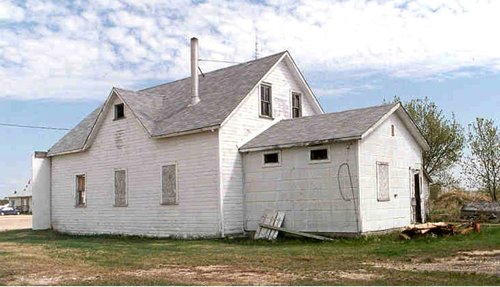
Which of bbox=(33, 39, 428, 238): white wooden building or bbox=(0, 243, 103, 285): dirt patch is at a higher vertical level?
bbox=(33, 39, 428, 238): white wooden building

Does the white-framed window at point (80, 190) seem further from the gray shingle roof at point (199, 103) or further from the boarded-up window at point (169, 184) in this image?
the boarded-up window at point (169, 184)

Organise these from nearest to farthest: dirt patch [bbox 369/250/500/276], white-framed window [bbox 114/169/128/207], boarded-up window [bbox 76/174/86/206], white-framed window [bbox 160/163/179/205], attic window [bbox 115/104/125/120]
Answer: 1. dirt patch [bbox 369/250/500/276]
2. white-framed window [bbox 160/163/179/205]
3. white-framed window [bbox 114/169/128/207]
4. attic window [bbox 115/104/125/120]
5. boarded-up window [bbox 76/174/86/206]

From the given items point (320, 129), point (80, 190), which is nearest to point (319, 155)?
point (320, 129)

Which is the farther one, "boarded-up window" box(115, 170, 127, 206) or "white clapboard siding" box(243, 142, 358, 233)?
"boarded-up window" box(115, 170, 127, 206)

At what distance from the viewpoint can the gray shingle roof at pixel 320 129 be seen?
1927 centimetres

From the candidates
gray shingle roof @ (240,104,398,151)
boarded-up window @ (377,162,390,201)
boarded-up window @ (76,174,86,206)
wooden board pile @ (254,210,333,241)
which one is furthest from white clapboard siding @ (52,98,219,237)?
boarded-up window @ (377,162,390,201)

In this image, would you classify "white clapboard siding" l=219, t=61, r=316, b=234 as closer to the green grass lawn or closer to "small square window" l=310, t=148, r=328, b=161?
the green grass lawn

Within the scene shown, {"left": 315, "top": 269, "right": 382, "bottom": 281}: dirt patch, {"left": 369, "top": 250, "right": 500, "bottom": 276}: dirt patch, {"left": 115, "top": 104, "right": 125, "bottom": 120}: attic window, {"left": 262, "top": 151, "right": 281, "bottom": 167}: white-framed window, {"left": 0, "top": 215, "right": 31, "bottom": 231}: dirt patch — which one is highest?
{"left": 115, "top": 104, "right": 125, "bottom": 120}: attic window

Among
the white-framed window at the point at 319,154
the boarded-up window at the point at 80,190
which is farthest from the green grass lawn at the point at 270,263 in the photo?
the boarded-up window at the point at 80,190

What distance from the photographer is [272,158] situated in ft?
69.1

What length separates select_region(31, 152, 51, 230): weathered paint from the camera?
96.8ft

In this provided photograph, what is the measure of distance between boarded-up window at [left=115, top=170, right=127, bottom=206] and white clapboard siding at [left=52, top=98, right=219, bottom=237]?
0.25m

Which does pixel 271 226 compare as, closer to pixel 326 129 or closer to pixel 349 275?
pixel 326 129

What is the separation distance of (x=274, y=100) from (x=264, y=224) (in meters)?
5.83
